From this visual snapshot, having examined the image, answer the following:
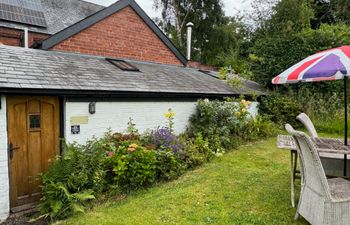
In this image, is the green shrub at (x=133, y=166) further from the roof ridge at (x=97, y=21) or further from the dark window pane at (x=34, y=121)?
the roof ridge at (x=97, y=21)

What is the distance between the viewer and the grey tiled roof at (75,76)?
18.9ft

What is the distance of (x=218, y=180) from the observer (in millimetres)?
6055

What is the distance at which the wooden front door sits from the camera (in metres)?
5.48

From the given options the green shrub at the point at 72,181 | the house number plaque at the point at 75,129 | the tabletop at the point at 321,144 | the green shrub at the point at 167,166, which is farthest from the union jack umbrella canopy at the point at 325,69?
the house number plaque at the point at 75,129

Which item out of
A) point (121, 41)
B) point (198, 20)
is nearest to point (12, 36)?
point (121, 41)

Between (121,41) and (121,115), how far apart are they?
18.0ft

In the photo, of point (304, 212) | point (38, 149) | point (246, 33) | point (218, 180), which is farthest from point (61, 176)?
point (246, 33)

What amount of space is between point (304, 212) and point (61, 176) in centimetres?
444

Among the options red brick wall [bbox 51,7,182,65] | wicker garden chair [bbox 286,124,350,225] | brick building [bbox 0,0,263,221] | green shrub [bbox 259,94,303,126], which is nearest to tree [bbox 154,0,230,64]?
red brick wall [bbox 51,7,182,65]

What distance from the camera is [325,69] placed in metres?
3.99

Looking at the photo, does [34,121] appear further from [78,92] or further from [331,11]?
[331,11]

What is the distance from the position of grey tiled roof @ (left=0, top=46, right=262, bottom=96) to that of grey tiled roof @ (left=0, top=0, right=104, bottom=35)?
654cm

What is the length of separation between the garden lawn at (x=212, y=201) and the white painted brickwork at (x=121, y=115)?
2.16 m

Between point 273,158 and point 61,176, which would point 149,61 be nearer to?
point 273,158
